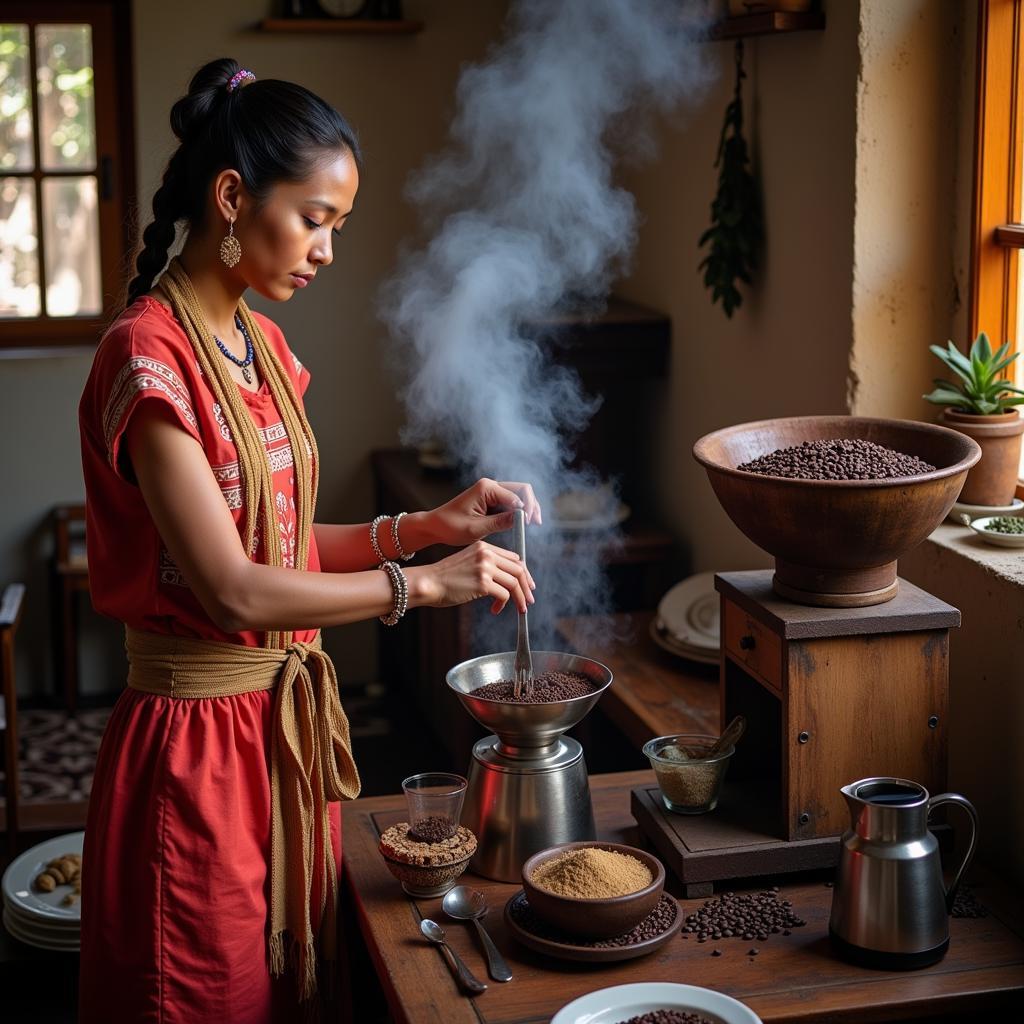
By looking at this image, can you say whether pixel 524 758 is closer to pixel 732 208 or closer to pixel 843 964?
pixel 843 964

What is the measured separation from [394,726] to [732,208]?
247 cm

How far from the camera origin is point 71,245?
4.90 metres

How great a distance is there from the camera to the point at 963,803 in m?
1.73

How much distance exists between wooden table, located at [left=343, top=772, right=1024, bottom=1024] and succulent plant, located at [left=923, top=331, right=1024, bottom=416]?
0.93 m

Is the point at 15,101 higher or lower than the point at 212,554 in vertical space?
higher

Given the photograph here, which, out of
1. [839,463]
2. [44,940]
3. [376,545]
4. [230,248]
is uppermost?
[230,248]

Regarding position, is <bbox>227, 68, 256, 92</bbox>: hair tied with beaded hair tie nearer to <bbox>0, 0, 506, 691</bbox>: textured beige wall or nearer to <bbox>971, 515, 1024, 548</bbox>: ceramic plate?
<bbox>971, 515, 1024, 548</bbox>: ceramic plate

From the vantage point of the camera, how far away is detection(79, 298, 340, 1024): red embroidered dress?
1.80 m

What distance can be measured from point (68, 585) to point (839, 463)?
3.55 meters

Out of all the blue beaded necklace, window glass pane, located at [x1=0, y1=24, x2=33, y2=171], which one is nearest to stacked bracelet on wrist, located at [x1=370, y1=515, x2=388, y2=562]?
the blue beaded necklace

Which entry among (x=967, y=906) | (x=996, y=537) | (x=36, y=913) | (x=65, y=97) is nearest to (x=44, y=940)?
(x=36, y=913)

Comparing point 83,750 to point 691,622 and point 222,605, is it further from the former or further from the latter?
point 222,605

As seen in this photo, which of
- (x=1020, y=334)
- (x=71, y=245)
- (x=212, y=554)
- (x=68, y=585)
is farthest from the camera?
(x=71, y=245)

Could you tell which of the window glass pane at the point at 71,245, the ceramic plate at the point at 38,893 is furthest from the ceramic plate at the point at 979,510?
the window glass pane at the point at 71,245
